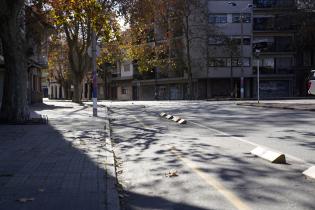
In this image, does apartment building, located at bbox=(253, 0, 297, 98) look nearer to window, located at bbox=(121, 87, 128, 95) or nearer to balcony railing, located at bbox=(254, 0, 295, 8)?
balcony railing, located at bbox=(254, 0, 295, 8)

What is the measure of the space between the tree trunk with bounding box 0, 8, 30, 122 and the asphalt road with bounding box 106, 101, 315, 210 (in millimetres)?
4824

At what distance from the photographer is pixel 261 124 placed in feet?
66.5

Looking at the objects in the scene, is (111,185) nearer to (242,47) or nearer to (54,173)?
(54,173)

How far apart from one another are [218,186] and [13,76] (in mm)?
13809

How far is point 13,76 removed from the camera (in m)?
20.6

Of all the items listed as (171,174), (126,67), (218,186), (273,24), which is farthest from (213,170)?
(126,67)

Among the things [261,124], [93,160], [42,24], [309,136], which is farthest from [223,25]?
[93,160]

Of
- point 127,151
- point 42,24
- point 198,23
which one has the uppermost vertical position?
point 198,23

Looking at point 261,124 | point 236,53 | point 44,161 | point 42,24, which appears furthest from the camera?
point 236,53

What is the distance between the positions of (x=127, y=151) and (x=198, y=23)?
62.0 meters

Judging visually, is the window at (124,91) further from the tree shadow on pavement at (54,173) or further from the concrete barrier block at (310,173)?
the concrete barrier block at (310,173)

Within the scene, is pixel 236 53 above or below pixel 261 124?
above

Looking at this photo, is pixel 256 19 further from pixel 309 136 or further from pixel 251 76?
pixel 309 136

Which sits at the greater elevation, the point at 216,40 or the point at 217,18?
the point at 217,18
